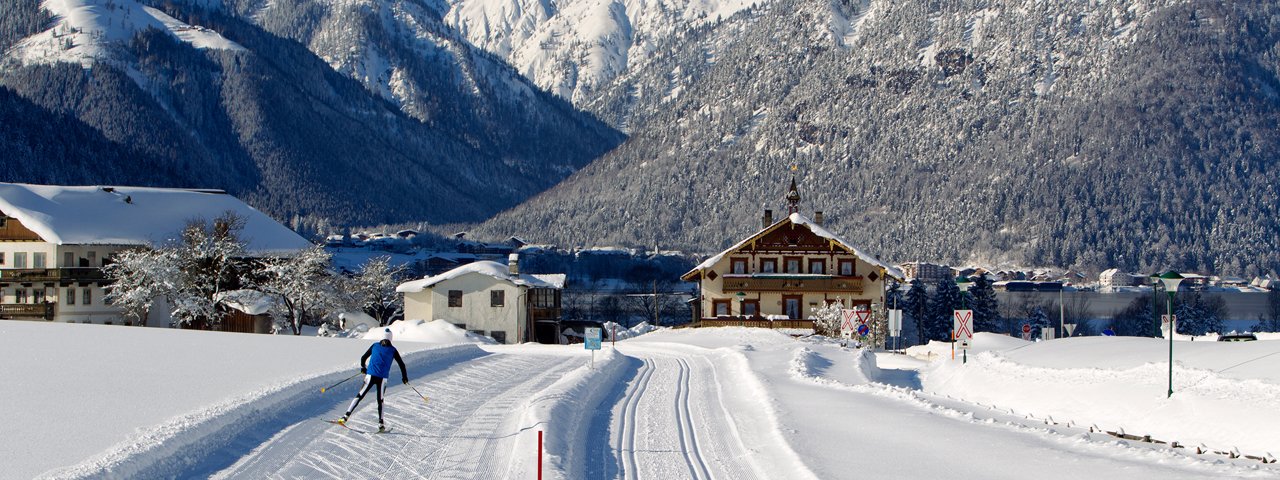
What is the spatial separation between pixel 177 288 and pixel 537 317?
22.0 meters

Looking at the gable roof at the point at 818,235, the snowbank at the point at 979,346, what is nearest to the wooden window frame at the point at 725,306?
the gable roof at the point at 818,235

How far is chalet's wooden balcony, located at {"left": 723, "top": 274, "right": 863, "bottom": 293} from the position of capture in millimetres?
85688

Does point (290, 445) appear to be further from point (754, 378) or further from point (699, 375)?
point (699, 375)

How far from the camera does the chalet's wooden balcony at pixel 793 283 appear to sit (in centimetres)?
8569

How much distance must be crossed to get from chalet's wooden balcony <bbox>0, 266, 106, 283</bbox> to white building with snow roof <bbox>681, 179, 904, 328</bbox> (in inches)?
1502

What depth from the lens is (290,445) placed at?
20.8 meters

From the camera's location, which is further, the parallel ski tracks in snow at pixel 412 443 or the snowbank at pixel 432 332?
the snowbank at pixel 432 332

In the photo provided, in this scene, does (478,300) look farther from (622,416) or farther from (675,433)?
(675,433)

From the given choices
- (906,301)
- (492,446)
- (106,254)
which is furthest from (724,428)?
(906,301)

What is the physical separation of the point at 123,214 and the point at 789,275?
4553 cm

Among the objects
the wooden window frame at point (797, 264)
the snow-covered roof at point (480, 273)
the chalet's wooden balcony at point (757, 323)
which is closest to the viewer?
the snow-covered roof at point (480, 273)

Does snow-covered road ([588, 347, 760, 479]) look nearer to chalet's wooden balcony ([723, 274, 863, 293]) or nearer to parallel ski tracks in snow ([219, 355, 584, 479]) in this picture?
parallel ski tracks in snow ([219, 355, 584, 479])

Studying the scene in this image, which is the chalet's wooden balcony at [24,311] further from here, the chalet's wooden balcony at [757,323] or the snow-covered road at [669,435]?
the snow-covered road at [669,435]

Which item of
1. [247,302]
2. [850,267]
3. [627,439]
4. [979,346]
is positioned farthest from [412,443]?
[850,267]
